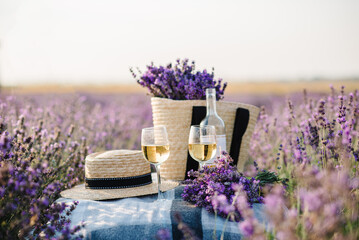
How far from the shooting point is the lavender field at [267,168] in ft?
4.38

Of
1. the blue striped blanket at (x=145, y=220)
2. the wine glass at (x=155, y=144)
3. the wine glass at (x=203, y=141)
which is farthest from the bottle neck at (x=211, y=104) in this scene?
the blue striped blanket at (x=145, y=220)

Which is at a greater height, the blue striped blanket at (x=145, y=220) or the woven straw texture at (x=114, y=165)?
the woven straw texture at (x=114, y=165)

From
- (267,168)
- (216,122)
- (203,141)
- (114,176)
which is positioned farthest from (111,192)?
(267,168)

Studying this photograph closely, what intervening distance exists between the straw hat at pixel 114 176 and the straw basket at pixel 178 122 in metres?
0.44

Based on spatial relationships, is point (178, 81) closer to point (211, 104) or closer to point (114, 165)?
point (211, 104)

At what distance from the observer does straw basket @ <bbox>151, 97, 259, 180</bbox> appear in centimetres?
316

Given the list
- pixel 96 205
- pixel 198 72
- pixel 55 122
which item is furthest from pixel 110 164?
pixel 55 122

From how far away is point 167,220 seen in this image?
214 centimetres

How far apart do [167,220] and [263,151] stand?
262 cm

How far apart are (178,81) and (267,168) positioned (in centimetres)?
163

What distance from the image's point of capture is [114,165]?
2719 millimetres

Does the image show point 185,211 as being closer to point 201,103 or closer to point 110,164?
point 110,164

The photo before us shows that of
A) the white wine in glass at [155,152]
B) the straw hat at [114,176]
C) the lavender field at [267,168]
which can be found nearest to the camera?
the lavender field at [267,168]

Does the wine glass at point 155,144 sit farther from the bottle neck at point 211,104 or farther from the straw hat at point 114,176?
the bottle neck at point 211,104
